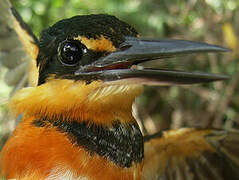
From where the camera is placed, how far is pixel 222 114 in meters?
4.68

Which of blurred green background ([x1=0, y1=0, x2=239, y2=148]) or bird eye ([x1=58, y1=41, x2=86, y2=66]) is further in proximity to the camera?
blurred green background ([x1=0, y1=0, x2=239, y2=148])

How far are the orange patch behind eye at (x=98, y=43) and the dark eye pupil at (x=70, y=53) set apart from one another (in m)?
0.04

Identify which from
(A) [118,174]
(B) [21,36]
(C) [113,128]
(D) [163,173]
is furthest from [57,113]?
(B) [21,36]

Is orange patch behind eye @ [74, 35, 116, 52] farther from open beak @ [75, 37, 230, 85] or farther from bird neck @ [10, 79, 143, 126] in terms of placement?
bird neck @ [10, 79, 143, 126]

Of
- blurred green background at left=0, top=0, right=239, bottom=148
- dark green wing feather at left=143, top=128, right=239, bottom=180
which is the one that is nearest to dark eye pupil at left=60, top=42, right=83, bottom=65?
dark green wing feather at left=143, top=128, right=239, bottom=180

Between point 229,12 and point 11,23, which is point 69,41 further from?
point 229,12

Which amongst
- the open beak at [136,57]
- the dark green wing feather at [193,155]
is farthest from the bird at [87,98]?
the dark green wing feather at [193,155]

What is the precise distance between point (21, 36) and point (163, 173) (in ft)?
5.97

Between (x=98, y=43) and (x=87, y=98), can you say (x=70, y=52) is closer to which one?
(x=98, y=43)

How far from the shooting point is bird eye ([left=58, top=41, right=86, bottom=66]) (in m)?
1.80

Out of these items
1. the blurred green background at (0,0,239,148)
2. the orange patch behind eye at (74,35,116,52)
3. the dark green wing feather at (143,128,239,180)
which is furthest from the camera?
the blurred green background at (0,0,239,148)

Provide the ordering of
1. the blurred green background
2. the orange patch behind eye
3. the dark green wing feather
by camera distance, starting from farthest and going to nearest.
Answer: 1. the blurred green background
2. the dark green wing feather
3. the orange patch behind eye

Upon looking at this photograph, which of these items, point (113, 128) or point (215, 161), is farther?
point (215, 161)

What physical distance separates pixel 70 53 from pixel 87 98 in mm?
259
